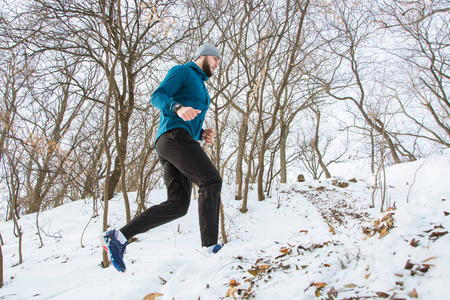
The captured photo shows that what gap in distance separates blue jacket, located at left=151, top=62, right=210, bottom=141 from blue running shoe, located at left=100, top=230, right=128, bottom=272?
0.82 metres

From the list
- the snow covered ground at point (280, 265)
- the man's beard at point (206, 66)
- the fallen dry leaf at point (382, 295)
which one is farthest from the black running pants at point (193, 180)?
→ the fallen dry leaf at point (382, 295)

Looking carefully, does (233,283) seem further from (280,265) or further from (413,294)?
(413,294)

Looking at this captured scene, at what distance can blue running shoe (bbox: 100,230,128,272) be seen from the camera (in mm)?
1688

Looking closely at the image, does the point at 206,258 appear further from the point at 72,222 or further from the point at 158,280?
the point at 72,222

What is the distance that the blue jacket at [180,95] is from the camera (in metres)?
1.81

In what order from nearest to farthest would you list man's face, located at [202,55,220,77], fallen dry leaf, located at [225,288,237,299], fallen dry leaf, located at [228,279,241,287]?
1. fallen dry leaf, located at [225,288,237,299]
2. fallen dry leaf, located at [228,279,241,287]
3. man's face, located at [202,55,220,77]

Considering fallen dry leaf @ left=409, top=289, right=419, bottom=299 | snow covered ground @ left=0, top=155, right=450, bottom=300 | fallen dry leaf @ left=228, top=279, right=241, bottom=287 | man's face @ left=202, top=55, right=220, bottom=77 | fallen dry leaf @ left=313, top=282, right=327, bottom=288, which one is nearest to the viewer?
fallen dry leaf @ left=409, top=289, right=419, bottom=299

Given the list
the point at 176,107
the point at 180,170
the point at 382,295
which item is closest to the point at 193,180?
the point at 180,170

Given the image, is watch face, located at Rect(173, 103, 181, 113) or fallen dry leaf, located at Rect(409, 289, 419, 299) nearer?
Answer: fallen dry leaf, located at Rect(409, 289, 419, 299)

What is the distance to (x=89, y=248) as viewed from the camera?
15.2ft

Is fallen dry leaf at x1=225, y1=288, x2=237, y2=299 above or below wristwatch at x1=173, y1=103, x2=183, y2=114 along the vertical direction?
below

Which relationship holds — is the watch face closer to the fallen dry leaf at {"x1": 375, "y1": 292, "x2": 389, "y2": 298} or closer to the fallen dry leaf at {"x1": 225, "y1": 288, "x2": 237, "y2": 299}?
the fallen dry leaf at {"x1": 225, "y1": 288, "x2": 237, "y2": 299}

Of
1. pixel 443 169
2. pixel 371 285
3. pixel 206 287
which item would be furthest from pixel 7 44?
pixel 443 169

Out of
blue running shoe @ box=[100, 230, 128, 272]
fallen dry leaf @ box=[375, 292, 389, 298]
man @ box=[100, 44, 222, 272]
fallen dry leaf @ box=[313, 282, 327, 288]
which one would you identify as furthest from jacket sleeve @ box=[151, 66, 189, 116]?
fallen dry leaf @ box=[375, 292, 389, 298]
